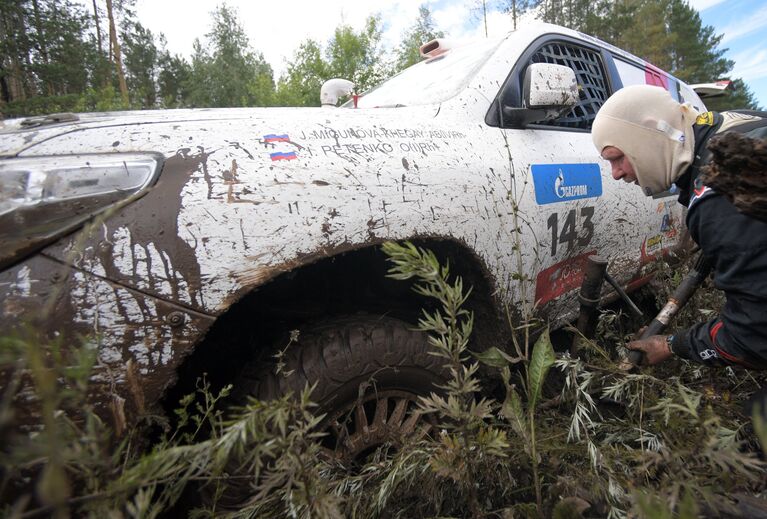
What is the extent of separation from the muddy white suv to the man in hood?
32 cm

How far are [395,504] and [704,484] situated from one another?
839mm

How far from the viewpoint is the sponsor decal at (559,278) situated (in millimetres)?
1965

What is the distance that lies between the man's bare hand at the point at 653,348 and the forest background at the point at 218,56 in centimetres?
849

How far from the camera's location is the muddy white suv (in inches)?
40.8

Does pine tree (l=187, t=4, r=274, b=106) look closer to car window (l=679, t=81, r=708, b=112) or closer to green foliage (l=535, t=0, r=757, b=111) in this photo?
green foliage (l=535, t=0, r=757, b=111)

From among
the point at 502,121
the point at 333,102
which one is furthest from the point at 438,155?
the point at 333,102

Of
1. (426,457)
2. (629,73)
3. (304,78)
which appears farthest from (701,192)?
(304,78)

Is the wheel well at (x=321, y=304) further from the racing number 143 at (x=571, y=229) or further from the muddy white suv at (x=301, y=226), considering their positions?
the racing number 143 at (x=571, y=229)

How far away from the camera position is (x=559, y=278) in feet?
6.82

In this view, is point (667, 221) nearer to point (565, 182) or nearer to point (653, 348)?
point (565, 182)

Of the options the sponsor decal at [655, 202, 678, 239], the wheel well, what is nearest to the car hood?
the wheel well

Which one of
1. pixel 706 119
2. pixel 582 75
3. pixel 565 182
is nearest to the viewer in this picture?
pixel 706 119

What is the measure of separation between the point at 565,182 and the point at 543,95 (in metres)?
0.43

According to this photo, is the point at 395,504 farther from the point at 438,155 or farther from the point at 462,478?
the point at 438,155
